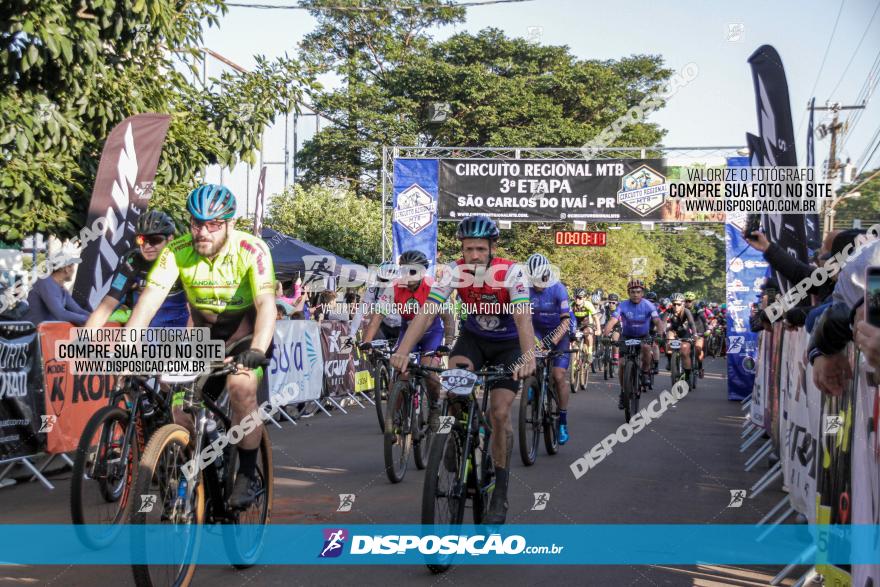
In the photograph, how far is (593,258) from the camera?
54719 mm

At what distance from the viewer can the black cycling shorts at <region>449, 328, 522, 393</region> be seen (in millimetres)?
6840

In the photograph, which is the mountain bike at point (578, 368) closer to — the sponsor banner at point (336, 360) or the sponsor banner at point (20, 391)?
the sponsor banner at point (336, 360)

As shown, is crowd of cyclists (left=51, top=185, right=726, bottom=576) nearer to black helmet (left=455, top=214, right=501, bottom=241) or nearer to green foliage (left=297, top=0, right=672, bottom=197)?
black helmet (left=455, top=214, right=501, bottom=241)

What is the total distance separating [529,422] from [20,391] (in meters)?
4.91

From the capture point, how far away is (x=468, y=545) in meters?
6.18

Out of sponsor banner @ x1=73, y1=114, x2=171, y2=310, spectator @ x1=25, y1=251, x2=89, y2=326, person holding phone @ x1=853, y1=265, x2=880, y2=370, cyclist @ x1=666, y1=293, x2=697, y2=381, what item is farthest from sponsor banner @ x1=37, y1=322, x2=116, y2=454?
cyclist @ x1=666, y1=293, x2=697, y2=381

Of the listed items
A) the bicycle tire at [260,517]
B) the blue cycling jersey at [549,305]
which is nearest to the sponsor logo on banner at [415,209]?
the blue cycling jersey at [549,305]

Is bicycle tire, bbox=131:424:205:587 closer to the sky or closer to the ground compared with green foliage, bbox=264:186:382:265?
closer to the ground

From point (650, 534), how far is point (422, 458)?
3529 millimetres

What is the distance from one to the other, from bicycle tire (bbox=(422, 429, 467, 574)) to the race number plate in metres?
0.24

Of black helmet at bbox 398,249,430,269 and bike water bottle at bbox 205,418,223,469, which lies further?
black helmet at bbox 398,249,430,269

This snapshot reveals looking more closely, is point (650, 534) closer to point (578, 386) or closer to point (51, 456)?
point (51, 456)

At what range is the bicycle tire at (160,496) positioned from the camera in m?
4.18

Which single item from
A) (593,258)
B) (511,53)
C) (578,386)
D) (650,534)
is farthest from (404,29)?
(650,534)
